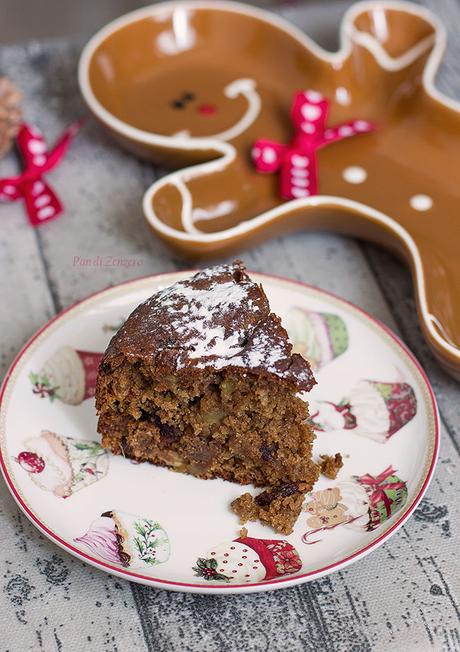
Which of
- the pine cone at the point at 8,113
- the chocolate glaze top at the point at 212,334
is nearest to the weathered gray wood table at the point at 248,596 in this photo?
the pine cone at the point at 8,113

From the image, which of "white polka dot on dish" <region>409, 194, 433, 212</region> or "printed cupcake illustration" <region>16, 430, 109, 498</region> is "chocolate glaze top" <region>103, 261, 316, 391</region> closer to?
"printed cupcake illustration" <region>16, 430, 109, 498</region>

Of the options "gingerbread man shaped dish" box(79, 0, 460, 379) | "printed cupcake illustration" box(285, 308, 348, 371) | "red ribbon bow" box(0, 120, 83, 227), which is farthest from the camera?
"red ribbon bow" box(0, 120, 83, 227)

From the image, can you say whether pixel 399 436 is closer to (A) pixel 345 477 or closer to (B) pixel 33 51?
(A) pixel 345 477

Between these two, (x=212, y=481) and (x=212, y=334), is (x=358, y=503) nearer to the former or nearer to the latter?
(x=212, y=481)

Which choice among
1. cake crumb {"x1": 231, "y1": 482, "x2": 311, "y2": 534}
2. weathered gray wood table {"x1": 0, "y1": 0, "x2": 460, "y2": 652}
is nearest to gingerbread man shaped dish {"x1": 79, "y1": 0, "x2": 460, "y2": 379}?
weathered gray wood table {"x1": 0, "y1": 0, "x2": 460, "y2": 652}

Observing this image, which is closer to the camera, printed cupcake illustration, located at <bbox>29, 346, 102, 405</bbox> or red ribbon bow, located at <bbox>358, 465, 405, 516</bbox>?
red ribbon bow, located at <bbox>358, 465, 405, 516</bbox>

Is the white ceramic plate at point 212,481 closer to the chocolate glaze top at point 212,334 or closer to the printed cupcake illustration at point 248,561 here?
the printed cupcake illustration at point 248,561

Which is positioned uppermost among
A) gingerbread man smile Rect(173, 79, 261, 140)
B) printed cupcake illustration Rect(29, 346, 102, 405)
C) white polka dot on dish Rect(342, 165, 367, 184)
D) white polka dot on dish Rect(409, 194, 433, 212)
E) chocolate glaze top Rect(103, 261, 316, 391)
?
chocolate glaze top Rect(103, 261, 316, 391)
